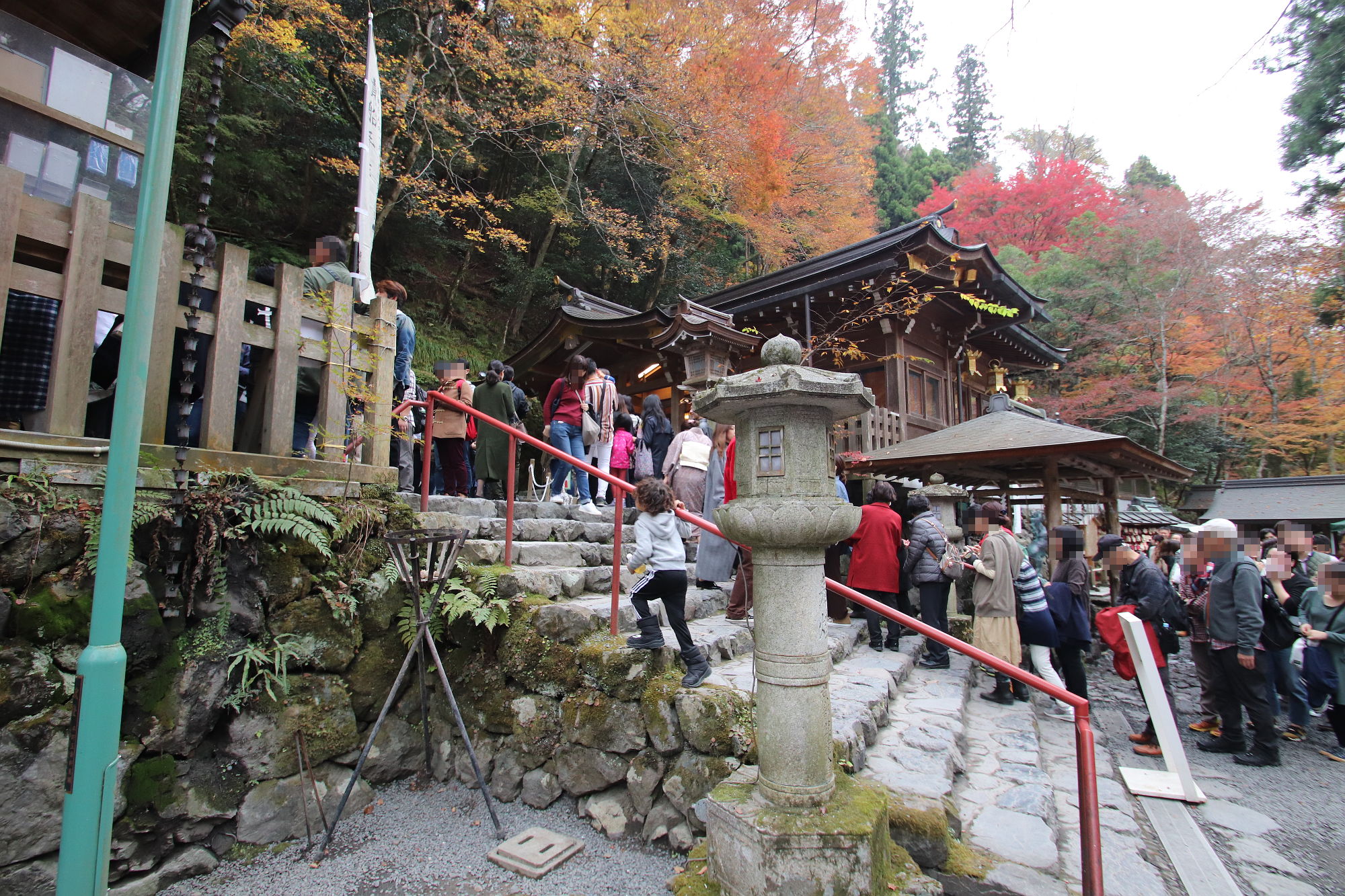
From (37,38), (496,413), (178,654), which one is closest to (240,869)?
(178,654)

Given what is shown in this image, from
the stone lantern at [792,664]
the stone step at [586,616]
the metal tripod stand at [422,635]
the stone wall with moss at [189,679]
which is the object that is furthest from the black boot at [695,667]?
the stone wall with moss at [189,679]

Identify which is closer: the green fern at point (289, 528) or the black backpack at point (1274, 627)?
the green fern at point (289, 528)

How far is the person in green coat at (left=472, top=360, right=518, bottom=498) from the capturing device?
6.88 metres

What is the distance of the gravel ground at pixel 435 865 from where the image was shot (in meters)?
3.38

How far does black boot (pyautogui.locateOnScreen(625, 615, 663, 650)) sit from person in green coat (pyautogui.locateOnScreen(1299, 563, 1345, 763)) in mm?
6090

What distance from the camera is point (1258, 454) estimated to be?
825 inches

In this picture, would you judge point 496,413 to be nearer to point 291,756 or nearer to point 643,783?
point 291,756

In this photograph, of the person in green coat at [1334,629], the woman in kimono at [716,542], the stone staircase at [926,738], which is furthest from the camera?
the woman in kimono at [716,542]

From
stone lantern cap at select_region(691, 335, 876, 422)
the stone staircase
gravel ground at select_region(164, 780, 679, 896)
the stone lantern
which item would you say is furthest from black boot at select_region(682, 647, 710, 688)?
stone lantern cap at select_region(691, 335, 876, 422)

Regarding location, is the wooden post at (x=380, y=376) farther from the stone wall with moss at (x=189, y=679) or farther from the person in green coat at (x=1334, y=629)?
the person in green coat at (x=1334, y=629)

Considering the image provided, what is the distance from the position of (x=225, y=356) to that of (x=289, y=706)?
2319mm

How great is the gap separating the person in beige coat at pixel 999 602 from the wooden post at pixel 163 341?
649 centimetres

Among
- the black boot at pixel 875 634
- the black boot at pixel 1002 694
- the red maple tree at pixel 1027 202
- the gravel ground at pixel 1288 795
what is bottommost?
the gravel ground at pixel 1288 795

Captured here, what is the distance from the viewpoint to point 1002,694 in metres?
5.58
